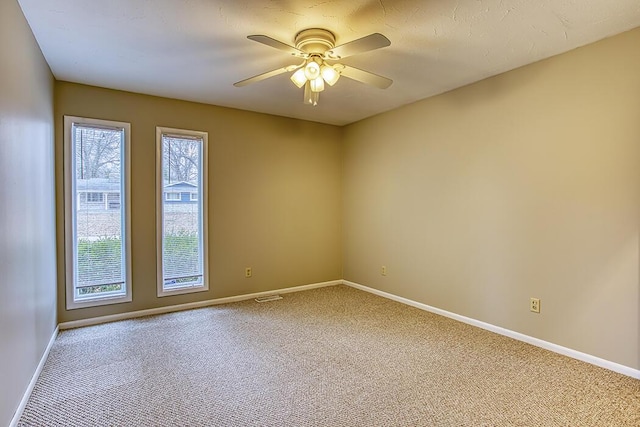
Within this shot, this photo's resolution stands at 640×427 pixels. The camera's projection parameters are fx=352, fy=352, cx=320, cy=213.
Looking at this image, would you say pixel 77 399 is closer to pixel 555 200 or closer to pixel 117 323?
pixel 117 323

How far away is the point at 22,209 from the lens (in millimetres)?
2176

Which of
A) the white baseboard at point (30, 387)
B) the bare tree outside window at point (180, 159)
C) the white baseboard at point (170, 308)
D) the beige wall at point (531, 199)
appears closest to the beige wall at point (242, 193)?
the white baseboard at point (170, 308)

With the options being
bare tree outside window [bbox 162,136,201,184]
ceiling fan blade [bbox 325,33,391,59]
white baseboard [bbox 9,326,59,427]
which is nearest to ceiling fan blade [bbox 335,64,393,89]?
ceiling fan blade [bbox 325,33,391,59]

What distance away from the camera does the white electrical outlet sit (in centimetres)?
298

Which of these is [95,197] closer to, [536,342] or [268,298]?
[268,298]

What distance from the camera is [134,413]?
202 cm

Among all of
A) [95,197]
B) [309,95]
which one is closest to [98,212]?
[95,197]

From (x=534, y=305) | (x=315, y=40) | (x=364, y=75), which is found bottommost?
(x=534, y=305)

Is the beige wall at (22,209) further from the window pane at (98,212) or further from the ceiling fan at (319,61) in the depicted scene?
the ceiling fan at (319,61)

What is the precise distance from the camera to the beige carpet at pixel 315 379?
1.99m

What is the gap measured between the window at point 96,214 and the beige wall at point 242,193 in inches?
2.9

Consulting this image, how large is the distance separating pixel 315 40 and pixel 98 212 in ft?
9.10

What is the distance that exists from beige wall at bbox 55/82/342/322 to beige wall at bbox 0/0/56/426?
68 centimetres

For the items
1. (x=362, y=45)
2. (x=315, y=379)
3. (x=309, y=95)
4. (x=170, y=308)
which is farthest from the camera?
(x=170, y=308)
